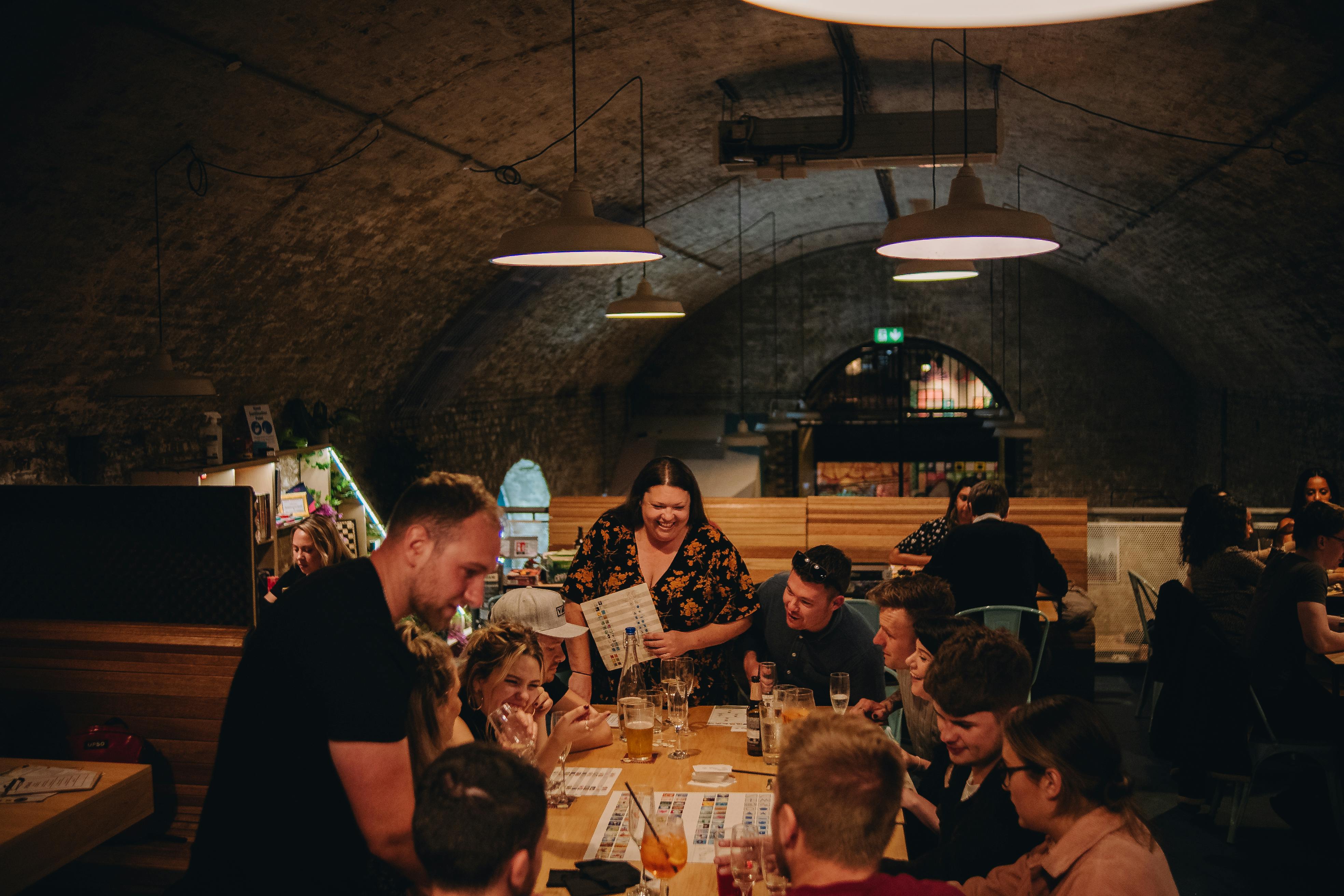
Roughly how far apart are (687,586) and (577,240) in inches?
62.8

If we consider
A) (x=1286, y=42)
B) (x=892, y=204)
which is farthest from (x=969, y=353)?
(x=1286, y=42)

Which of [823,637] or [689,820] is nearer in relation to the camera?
[689,820]

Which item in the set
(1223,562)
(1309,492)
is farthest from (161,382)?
(1309,492)

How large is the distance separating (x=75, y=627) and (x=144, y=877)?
948 millimetres

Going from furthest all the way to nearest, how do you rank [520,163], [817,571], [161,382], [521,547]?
[521,547] → [520,163] → [161,382] → [817,571]

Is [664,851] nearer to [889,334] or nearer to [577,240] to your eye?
[577,240]

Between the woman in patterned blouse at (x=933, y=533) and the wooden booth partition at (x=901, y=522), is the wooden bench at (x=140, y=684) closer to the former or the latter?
the woman in patterned blouse at (x=933, y=533)

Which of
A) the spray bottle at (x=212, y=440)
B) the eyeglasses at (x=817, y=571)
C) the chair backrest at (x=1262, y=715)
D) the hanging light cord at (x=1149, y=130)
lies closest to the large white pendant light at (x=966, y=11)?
the eyeglasses at (x=817, y=571)

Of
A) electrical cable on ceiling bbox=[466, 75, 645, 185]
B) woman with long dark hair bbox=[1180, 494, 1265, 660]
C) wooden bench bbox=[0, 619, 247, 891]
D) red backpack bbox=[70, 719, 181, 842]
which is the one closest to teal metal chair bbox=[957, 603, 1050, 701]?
woman with long dark hair bbox=[1180, 494, 1265, 660]

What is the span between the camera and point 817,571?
143 inches

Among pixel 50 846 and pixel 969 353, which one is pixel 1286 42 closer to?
pixel 50 846

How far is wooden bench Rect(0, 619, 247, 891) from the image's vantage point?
3705 mm

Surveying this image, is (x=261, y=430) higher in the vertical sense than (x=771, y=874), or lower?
higher

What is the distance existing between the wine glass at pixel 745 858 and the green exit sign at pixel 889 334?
13.2 m
